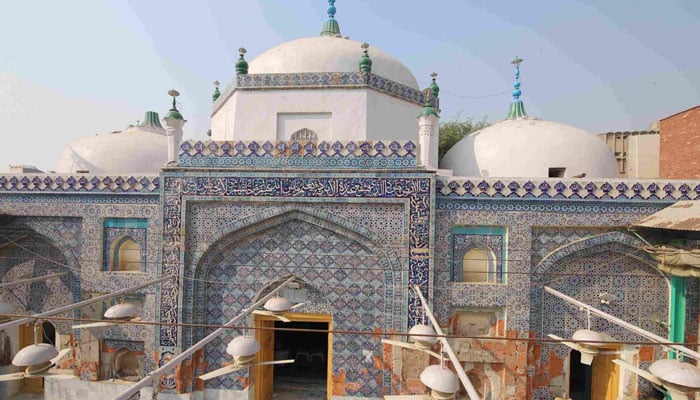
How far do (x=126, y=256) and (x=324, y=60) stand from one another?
4.83 meters

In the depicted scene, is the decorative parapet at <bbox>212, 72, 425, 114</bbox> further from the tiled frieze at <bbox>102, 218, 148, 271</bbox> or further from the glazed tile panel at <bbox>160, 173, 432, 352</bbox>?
the tiled frieze at <bbox>102, 218, 148, 271</bbox>

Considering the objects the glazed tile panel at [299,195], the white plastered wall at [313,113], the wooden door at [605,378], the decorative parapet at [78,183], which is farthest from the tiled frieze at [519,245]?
the decorative parapet at [78,183]

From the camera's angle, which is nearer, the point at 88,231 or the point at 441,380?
the point at 441,380

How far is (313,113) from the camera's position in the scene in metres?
6.55

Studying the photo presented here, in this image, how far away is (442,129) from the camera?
14844 mm

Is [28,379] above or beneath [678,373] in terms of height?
beneath

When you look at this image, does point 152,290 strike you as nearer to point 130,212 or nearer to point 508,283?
point 130,212

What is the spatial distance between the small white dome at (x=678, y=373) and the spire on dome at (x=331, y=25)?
8266mm

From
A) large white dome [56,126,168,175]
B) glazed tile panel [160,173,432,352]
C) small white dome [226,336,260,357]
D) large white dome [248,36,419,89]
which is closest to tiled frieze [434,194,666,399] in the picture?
glazed tile panel [160,173,432,352]

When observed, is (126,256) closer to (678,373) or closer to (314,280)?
(314,280)

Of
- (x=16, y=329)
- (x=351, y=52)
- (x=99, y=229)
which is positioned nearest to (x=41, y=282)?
(x=16, y=329)

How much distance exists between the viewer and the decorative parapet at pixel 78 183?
5598mm

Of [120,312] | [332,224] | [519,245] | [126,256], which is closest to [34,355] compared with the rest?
[120,312]

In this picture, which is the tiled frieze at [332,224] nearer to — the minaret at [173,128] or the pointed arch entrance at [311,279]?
the pointed arch entrance at [311,279]
